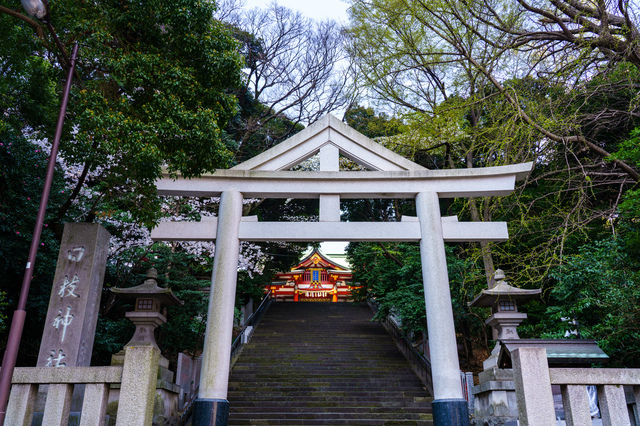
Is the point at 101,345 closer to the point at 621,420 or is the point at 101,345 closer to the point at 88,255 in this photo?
the point at 88,255

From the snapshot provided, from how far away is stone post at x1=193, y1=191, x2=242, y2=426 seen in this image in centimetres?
635

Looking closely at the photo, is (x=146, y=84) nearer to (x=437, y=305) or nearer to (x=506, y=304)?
(x=437, y=305)

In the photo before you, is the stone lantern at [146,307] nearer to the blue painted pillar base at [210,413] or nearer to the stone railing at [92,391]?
the blue painted pillar base at [210,413]

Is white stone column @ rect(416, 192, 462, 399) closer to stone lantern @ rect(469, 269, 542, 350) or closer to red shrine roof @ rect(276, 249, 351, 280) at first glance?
stone lantern @ rect(469, 269, 542, 350)

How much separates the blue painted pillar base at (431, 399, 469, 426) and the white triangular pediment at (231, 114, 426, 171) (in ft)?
12.4

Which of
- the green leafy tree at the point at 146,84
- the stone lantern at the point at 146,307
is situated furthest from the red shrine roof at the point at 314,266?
the green leafy tree at the point at 146,84

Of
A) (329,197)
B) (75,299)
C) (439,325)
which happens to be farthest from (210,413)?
(329,197)

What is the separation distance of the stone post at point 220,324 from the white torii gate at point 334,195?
0.06 ft

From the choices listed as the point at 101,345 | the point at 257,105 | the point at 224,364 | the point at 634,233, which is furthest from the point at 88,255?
the point at 257,105

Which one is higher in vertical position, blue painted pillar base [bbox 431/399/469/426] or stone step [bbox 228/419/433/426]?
blue painted pillar base [bbox 431/399/469/426]

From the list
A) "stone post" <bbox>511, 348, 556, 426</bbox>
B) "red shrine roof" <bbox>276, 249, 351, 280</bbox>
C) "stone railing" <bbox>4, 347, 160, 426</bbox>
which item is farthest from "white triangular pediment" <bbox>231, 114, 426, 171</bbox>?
"red shrine roof" <bbox>276, 249, 351, 280</bbox>

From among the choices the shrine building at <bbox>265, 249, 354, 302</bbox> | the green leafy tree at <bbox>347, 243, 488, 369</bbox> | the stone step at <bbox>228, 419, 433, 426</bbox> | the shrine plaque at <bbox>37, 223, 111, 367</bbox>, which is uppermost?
the shrine building at <bbox>265, 249, 354, 302</bbox>

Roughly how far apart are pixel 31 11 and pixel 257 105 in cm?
1489

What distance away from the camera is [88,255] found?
263 inches
